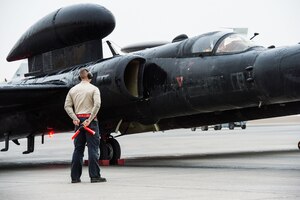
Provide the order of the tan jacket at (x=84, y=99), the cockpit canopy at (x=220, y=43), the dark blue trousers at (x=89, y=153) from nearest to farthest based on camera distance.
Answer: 1. the dark blue trousers at (x=89, y=153)
2. the tan jacket at (x=84, y=99)
3. the cockpit canopy at (x=220, y=43)

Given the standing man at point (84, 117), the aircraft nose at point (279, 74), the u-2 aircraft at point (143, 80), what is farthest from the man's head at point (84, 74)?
the aircraft nose at point (279, 74)

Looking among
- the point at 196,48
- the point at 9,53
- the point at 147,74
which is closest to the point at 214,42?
the point at 196,48

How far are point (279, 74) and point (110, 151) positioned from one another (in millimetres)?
4438

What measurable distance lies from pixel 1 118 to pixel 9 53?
2.70 m

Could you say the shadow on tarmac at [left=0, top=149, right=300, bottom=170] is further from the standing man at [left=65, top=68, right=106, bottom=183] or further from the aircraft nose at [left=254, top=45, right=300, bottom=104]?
the standing man at [left=65, top=68, right=106, bottom=183]

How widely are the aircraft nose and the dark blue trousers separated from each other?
3171mm

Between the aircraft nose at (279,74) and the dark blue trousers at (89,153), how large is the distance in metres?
3.17

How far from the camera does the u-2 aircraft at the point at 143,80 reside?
11555 mm

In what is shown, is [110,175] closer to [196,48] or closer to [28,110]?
[196,48]

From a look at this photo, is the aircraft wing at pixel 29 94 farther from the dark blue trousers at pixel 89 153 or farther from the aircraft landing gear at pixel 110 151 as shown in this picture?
the dark blue trousers at pixel 89 153

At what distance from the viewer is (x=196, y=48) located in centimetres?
1280

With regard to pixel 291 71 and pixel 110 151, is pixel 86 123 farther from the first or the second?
pixel 110 151

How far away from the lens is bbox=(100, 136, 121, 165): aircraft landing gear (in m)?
13.8

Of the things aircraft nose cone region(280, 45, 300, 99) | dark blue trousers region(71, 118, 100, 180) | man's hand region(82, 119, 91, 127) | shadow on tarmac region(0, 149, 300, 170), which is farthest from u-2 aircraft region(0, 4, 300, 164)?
man's hand region(82, 119, 91, 127)
